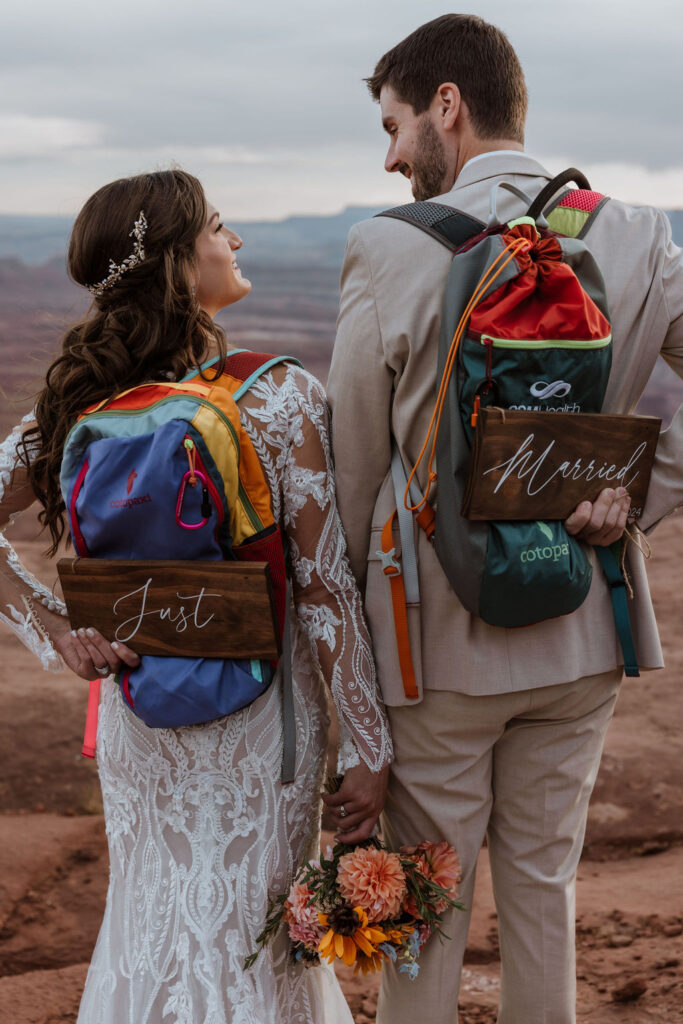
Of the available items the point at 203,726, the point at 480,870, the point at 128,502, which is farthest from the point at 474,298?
the point at 480,870

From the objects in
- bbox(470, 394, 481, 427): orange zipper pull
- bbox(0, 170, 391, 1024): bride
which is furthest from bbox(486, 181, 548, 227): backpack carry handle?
bbox(0, 170, 391, 1024): bride

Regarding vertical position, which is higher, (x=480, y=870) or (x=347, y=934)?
(x=347, y=934)

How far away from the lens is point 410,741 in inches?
75.5

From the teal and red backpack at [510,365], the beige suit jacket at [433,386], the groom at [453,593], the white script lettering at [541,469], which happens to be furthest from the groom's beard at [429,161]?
the white script lettering at [541,469]

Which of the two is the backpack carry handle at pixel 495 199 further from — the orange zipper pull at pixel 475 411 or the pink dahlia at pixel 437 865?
the pink dahlia at pixel 437 865

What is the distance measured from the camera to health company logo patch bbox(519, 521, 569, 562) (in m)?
1.69

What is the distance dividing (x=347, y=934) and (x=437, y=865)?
0.75ft

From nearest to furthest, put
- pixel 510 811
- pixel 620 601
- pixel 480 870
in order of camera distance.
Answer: pixel 620 601
pixel 510 811
pixel 480 870

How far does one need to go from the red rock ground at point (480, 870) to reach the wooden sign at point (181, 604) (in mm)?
1674

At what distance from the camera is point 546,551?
1.70 metres

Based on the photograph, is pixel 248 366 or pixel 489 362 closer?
pixel 489 362

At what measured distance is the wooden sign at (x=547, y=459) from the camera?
64.7 inches

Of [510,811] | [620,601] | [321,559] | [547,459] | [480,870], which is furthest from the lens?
[480,870]

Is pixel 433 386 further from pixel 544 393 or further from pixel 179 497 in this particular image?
pixel 179 497
